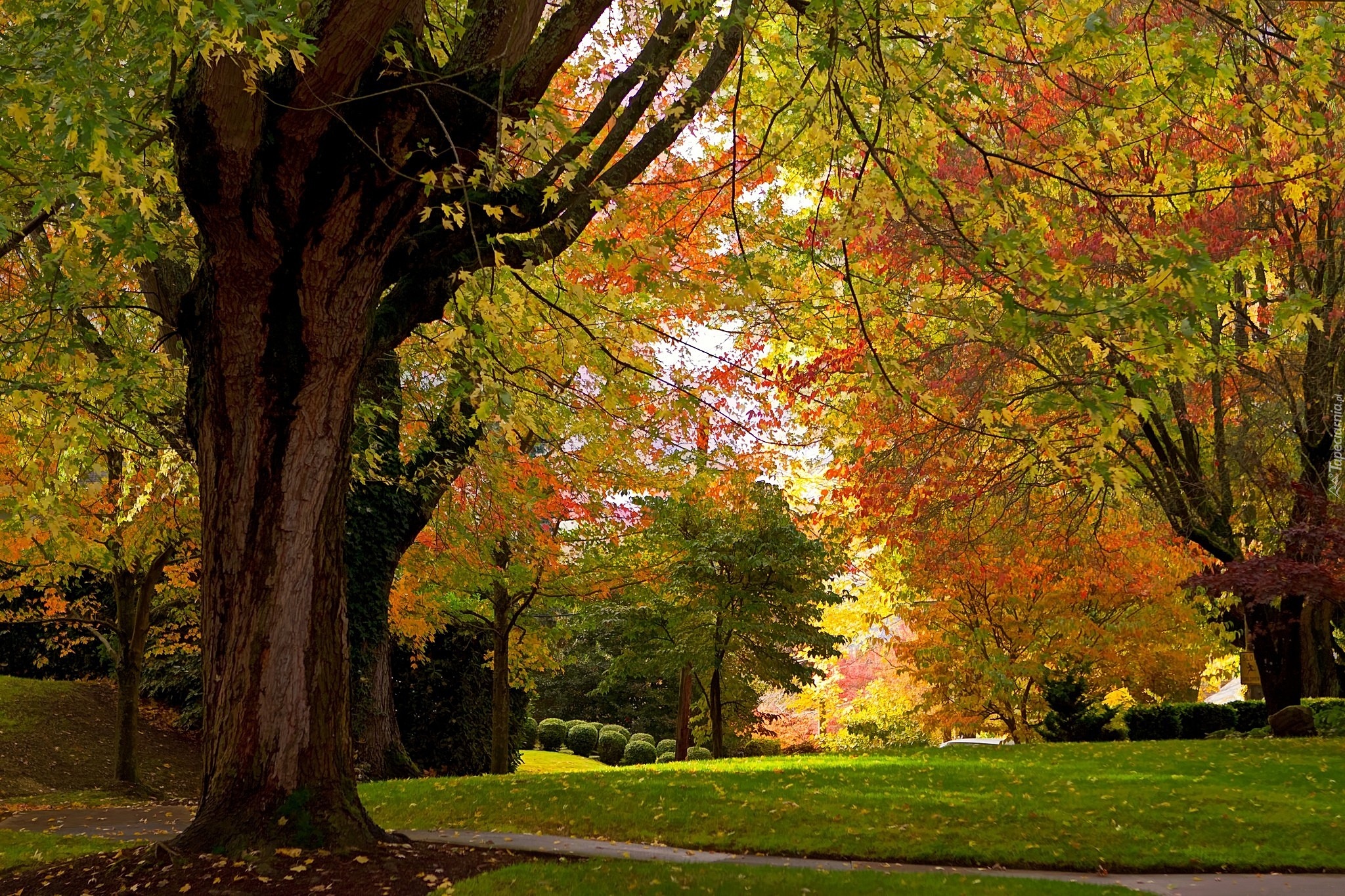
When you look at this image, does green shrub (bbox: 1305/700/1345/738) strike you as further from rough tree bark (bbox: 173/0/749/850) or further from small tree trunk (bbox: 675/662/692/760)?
rough tree bark (bbox: 173/0/749/850)

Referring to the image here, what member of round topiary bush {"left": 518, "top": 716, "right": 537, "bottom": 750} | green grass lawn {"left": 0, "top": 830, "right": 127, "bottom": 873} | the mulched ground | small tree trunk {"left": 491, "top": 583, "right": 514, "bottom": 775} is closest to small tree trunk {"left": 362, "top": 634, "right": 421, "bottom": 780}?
small tree trunk {"left": 491, "top": 583, "right": 514, "bottom": 775}

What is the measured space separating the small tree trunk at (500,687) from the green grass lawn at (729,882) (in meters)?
10.1

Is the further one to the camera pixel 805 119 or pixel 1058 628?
pixel 1058 628

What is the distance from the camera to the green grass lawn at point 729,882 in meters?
5.98

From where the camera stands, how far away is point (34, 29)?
6.06m

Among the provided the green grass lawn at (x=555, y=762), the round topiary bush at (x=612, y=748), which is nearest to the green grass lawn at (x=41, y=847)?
the green grass lawn at (x=555, y=762)

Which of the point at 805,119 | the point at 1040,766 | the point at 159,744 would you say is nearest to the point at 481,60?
the point at 805,119

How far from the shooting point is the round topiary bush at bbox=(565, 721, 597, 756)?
99.8 feet

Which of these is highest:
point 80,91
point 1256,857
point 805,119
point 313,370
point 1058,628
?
point 805,119

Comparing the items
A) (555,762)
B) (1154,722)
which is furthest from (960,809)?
(555,762)

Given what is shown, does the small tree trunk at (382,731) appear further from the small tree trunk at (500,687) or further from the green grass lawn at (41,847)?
the green grass lawn at (41,847)

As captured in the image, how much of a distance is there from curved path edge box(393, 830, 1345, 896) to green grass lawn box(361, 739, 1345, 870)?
0.23 m

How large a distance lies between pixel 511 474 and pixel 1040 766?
801 centimetres

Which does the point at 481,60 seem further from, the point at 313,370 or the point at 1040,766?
the point at 1040,766
